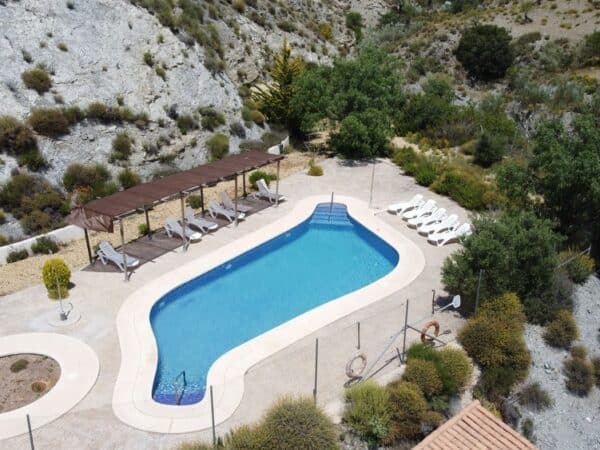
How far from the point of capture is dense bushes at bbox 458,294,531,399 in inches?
517

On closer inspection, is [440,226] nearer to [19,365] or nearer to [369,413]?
[369,413]

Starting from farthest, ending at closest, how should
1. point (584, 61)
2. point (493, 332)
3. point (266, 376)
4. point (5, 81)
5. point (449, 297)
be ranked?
point (584, 61) < point (5, 81) < point (449, 297) < point (493, 332) < point (266, 376)

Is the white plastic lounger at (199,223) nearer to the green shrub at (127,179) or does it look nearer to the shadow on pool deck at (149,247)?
the shadow on pool deck at (149,247)

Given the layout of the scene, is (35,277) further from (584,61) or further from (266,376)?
(584,61)

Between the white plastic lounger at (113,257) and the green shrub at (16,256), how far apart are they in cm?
272

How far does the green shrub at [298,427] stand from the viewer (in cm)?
1012

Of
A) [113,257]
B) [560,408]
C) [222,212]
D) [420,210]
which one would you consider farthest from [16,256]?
[560,408]

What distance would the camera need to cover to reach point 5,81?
23500 mm

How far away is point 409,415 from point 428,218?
10.1 meters

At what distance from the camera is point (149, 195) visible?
57.4 ft

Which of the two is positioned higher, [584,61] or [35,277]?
[584,61]

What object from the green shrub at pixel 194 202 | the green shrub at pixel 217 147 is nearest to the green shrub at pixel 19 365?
the green shrub at pixel 194 202

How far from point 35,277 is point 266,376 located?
846 centimetres

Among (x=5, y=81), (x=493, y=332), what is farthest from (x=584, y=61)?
(x=5, y=81)
